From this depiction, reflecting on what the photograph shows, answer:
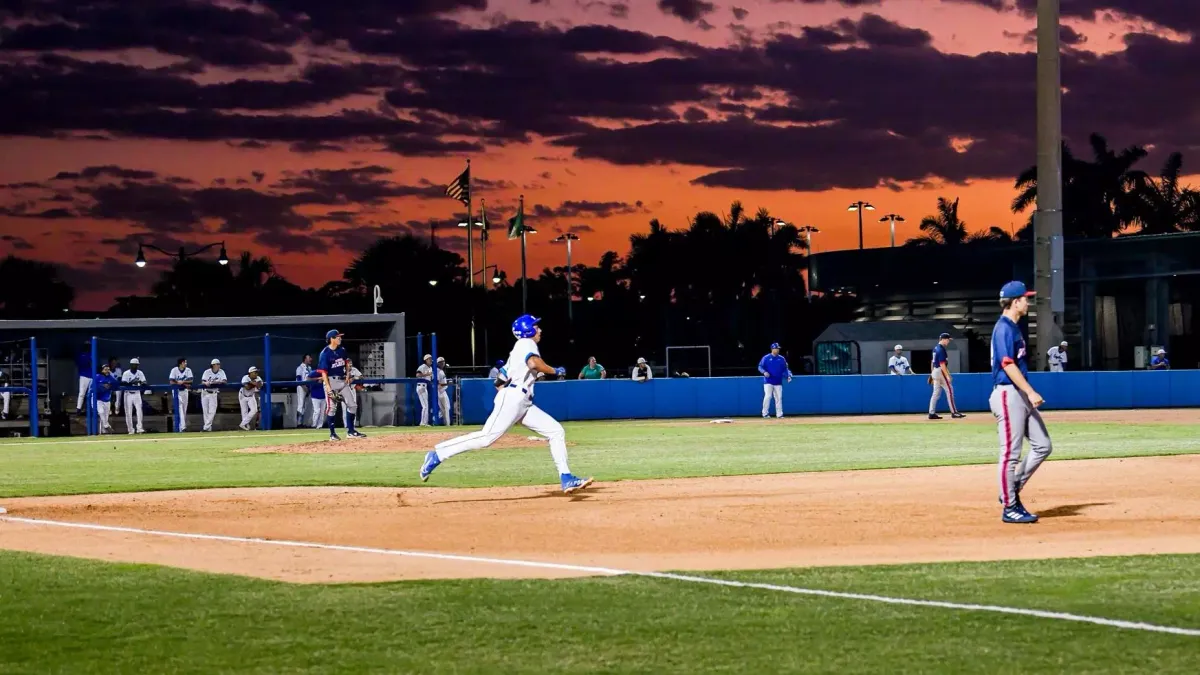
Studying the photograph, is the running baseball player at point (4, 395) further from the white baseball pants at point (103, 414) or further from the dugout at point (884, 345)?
the dugout at point (884, 345)

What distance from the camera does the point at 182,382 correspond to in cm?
3206

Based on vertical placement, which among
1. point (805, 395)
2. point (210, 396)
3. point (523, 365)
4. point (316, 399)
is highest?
point (523, 365)

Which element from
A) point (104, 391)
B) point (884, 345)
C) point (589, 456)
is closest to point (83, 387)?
point (104, 391)

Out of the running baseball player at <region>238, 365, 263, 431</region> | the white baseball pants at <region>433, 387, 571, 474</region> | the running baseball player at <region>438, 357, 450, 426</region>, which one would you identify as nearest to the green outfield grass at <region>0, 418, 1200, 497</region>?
the white baseball pants at <region>433, 387, 571, 474</region>

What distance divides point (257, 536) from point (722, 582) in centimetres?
450

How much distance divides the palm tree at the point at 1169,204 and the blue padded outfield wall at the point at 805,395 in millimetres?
39885

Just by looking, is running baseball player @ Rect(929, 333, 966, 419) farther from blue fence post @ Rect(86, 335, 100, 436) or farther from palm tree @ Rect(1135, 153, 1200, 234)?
palm tree @ Rect(1135, 153, 1200, 234)

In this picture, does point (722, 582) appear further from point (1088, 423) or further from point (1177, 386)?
point (1177, 386)

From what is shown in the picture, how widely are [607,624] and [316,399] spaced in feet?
86.3

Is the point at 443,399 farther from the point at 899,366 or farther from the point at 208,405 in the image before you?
the point at 899,366

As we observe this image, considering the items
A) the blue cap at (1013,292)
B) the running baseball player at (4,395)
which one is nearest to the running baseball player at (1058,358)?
→ the running baseball player at (4,395)

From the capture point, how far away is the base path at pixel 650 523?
362 inches

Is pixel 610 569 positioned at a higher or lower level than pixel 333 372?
lower

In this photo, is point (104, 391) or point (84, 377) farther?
point (84, 377)
